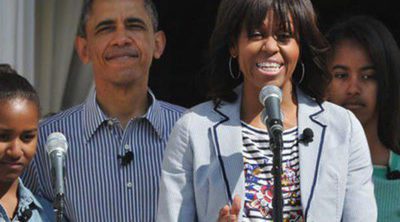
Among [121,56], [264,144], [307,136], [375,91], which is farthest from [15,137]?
[375,91]

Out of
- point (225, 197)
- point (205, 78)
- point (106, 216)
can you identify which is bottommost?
point (106, 216)

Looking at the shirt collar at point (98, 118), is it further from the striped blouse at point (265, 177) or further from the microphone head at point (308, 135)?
the microphone head at point (308, 135)

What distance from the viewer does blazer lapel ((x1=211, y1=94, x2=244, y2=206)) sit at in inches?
146

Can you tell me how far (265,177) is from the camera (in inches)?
148

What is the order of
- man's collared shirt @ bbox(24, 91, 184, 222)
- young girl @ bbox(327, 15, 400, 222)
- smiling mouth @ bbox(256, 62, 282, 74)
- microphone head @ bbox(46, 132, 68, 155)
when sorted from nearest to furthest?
microphone head @ bbox(46, 132, 68, 155) → smiling mouth @ bbox(256, 62, 282, 74) → man's collared shirt @ bbox(24, 91, 184, 222) → young girl @ bbox(327, 15, 400, 222)

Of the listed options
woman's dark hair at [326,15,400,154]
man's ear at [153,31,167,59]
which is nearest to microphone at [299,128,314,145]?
woman's dark hair at [326,15,400,154]

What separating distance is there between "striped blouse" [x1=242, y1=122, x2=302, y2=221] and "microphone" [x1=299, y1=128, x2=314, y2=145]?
0.04 meters

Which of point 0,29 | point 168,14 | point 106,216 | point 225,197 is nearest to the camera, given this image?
point 225,197

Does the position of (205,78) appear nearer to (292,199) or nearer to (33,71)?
(292,199)

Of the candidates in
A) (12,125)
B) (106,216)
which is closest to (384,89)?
(106,216)

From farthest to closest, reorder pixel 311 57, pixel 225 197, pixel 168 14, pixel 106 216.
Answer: pixel 168 14 → pixel 106 216 → pixel 311 57 → pixel 225 197

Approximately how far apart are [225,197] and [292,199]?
238 mm

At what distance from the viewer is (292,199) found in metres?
3.73

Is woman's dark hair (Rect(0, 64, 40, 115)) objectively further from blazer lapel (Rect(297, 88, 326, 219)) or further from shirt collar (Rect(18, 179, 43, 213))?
blazer lapel (Rect(297, 88, 326, 219))
